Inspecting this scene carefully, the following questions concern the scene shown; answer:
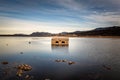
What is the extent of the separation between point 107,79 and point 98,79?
82.8 inches

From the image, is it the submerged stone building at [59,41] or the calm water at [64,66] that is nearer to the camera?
the calm water at [64,66]

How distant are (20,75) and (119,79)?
22.8 metres

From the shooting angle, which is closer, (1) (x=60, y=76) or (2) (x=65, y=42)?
(1) (x=60, y=76)

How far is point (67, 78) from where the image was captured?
3397 centimetres

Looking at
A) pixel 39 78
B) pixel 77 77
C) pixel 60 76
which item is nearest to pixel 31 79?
pixel 39 78

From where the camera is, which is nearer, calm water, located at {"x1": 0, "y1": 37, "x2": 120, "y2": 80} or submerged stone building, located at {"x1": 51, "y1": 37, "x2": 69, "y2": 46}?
calm water, located at {"x1": 0, "y1": 37, "x2": 120, "y2": 80}

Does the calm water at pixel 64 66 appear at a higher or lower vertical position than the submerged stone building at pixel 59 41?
lower

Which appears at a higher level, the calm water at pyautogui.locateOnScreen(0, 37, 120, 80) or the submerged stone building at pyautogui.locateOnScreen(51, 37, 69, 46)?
the submerged stone building at pyautogui.locateOnScreen(51, 37, 69, 46)

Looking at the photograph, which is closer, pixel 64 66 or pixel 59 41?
pixel 64 66

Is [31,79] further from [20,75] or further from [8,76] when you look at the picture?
[8,76]

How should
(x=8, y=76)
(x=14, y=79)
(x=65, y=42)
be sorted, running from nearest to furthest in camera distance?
(x=14, y=79) < (x=8, y=76) < (x=65, y=42)

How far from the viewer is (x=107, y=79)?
111 ft

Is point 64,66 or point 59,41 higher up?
point 59,41

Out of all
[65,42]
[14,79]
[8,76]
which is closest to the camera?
[14,79]
